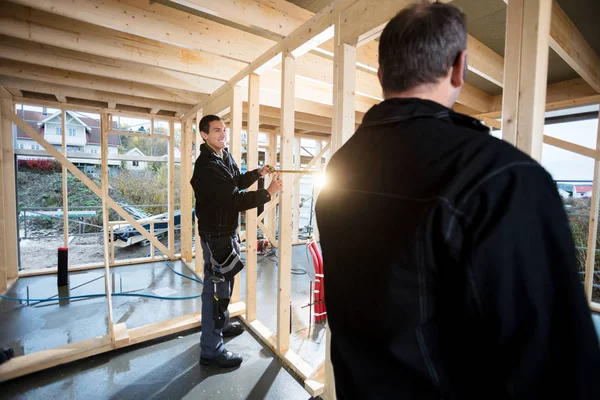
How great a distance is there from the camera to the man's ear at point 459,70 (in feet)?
2.01

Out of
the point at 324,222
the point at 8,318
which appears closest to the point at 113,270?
the point at 8,318

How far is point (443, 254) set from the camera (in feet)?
1.73

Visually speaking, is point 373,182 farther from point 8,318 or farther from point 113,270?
point 113,270

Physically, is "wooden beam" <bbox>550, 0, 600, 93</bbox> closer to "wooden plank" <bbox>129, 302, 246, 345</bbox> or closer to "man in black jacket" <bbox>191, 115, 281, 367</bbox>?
"man in black jacket" <bbox>191, 115, 281, 367</bbox>

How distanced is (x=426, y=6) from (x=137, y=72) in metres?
3.44

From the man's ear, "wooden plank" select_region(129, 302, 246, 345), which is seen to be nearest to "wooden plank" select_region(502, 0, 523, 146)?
the man's ear

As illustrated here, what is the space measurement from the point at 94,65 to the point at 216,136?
Result: 1.79 metres

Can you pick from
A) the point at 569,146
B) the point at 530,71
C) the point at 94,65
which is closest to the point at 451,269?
the point at 530,71

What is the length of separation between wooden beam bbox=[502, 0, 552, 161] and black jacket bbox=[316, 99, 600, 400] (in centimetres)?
63

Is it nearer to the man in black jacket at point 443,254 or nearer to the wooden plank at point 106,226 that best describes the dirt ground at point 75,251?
the wooden plank at point 106,226

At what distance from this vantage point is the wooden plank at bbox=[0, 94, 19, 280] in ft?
12.7

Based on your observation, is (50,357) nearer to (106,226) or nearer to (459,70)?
(106,226)

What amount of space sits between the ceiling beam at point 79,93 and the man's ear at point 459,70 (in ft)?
15.1

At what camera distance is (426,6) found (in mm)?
620
